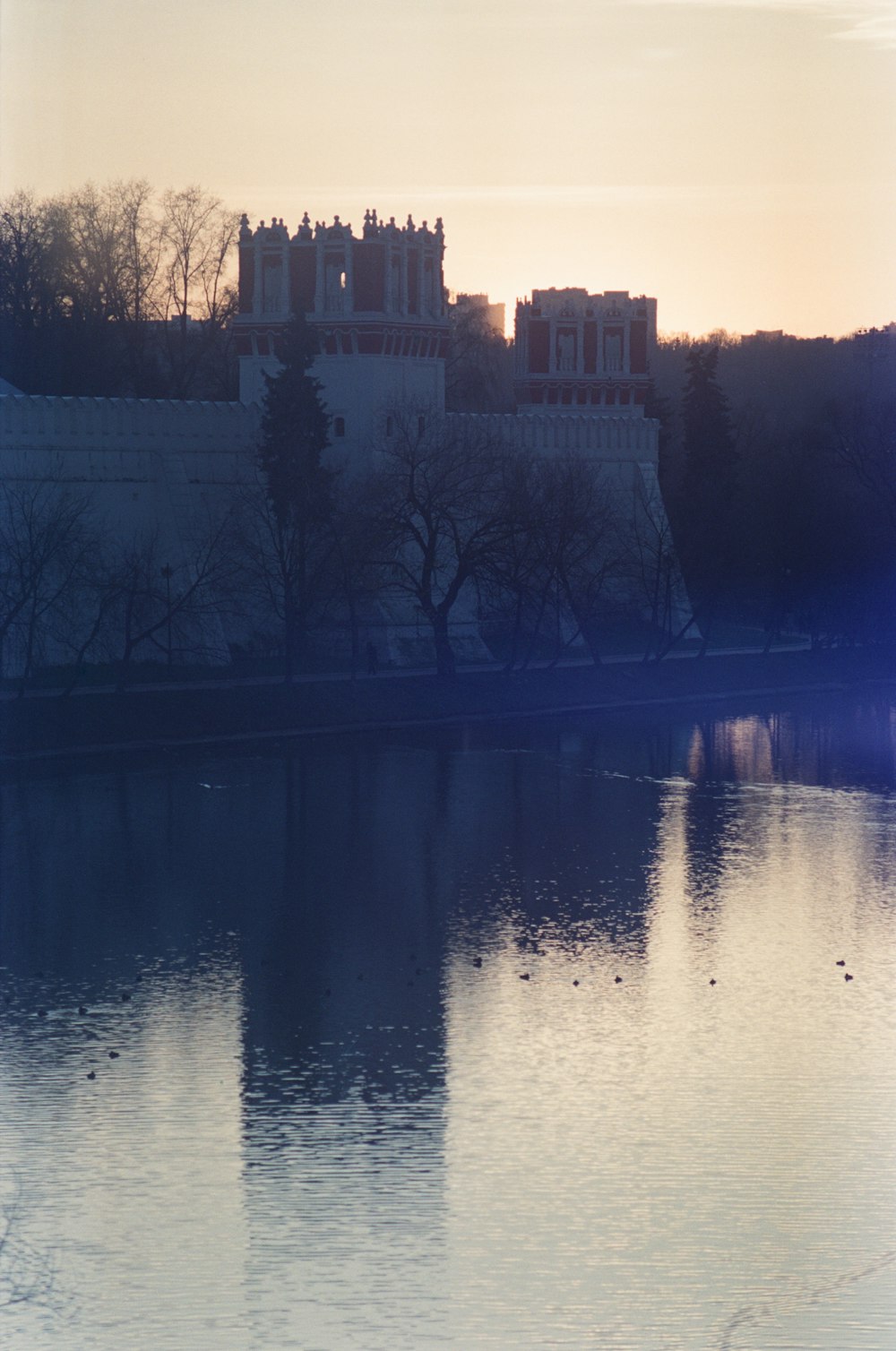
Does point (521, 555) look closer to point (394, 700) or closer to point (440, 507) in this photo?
point (440, 507)

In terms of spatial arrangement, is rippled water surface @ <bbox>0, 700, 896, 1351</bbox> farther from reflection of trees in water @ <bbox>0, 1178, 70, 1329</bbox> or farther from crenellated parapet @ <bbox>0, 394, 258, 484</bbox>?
crenellated parapet @ <bbox>0, 394, 258, 484</bbox>

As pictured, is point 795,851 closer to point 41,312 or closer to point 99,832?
point 99,832

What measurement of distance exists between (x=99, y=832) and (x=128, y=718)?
29.2ft

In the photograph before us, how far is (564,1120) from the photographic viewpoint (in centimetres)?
1451

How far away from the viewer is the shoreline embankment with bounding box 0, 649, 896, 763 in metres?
34.9

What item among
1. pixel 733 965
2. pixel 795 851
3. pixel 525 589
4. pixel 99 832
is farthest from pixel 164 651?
pixel 733 965

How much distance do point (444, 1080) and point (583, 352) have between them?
53.0 metres

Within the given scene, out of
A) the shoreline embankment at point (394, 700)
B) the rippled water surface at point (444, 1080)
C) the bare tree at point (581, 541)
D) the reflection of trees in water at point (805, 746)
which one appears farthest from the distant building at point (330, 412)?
the rippled water surface at point (444, 1080)

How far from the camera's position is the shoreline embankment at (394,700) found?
34938mm

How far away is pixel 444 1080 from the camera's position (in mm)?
15398

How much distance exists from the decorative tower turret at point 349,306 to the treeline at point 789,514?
9153 mm

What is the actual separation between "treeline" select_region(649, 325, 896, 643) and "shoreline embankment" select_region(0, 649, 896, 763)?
2.11 metres

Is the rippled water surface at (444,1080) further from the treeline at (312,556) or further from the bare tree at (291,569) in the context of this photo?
the bare tree at (291,569)

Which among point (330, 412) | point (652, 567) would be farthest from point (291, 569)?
point (652, 567)
